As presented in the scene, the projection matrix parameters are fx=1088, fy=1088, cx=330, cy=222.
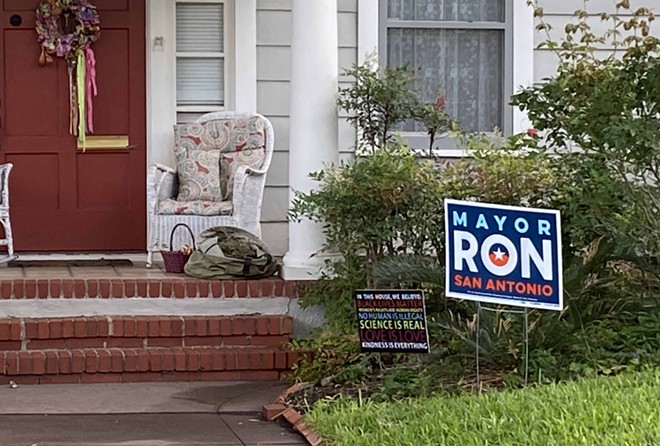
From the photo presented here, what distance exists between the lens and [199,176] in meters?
7.58

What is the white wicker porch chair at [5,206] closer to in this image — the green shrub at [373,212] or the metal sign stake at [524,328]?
the green shrub at [373,212]

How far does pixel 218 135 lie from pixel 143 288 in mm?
1754

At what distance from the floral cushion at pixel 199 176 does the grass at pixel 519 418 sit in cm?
302

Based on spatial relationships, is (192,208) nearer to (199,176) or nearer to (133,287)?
(199,176)

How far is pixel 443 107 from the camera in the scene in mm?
7855

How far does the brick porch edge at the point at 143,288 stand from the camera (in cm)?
627

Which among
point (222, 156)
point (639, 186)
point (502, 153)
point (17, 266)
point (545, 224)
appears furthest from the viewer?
point (222, 156)

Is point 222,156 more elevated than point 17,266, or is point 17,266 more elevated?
point 222,156

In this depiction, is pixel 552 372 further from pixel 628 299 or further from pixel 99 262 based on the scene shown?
pixel 99 262

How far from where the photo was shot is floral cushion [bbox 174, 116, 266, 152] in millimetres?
7676

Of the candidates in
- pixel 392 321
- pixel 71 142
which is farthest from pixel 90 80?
pixel 392 321

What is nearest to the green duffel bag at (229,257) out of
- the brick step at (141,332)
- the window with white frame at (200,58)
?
the brick step at (141,332)

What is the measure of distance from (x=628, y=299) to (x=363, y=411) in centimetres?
166

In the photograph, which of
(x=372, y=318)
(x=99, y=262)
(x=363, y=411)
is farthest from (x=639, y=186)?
(x=99, y=262)
